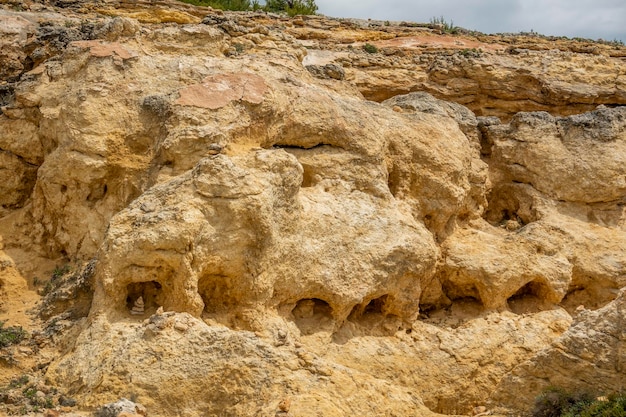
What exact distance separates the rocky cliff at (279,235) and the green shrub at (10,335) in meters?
0.13

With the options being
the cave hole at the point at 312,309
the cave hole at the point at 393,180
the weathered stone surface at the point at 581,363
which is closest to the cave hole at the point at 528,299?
the weathered stone surface at the point at 581,363

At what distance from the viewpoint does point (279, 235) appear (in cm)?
733

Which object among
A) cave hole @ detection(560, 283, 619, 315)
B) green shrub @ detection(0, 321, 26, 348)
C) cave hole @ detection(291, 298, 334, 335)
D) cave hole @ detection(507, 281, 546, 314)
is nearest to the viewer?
green shrub @ detection(0, 321, 26, 348)

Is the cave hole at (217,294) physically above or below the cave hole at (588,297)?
above

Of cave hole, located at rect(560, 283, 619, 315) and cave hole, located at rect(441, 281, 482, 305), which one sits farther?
cave hole, located at rect(560, 283, 619, 315)

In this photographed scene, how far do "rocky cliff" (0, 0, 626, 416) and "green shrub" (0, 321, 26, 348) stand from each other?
129 millimetres

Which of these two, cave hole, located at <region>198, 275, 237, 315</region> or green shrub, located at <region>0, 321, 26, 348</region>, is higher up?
cave hole, located at <region>198, 275, 237, 315</region>

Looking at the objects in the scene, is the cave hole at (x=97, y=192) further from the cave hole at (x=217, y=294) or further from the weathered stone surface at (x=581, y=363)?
the weathered stone surface at (x=581, y=363)

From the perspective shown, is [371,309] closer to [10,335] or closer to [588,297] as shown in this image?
[588,297]

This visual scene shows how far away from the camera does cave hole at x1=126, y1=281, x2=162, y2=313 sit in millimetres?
6766

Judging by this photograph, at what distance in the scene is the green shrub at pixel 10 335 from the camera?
6.64m

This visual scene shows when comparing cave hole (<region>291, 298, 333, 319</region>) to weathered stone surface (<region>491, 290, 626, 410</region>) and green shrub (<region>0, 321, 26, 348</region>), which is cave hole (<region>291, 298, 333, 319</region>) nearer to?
weathered stone surface (<region>491, 290, 626, 410</region>)

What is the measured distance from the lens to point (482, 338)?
8.52 m

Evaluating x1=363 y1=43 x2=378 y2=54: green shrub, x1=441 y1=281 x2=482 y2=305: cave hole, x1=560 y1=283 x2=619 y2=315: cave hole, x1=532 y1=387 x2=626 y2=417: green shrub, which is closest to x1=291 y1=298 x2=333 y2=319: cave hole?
x1=441 y1=281 x2=482 y2=305: cave hole
